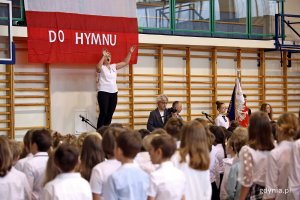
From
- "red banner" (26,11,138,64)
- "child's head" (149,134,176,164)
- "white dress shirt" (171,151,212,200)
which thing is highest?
"red banner" (26,11,138,64)

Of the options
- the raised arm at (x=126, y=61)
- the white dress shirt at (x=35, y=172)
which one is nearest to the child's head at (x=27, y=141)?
the white dress shirt at (x=35, y=172)

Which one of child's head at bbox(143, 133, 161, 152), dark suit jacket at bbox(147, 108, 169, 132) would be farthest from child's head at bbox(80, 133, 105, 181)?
dark suit jacket at bbox(147, 108, 169, 132)

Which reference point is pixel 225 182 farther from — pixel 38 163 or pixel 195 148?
pixel 38 163

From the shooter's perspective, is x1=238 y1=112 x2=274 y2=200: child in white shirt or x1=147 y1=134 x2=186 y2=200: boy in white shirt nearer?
x1=147 y1=134 x2=186 y2=200: boy in white shirt

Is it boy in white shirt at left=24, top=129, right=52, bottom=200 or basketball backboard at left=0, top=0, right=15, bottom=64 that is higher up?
basketball backboard at left=0, top=0, right=15, bottom=64

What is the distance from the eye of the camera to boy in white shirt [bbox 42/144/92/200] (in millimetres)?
3641

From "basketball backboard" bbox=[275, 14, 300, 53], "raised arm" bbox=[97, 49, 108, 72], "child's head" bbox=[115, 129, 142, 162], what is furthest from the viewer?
"basketball backboard" bbox=[275, 14, 300, 53]

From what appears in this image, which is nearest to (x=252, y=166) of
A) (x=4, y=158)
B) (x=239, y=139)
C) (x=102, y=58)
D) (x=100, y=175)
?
(x=239, y=139)

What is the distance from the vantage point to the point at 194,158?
14.3ft

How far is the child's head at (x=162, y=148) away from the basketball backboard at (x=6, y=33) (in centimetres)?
522

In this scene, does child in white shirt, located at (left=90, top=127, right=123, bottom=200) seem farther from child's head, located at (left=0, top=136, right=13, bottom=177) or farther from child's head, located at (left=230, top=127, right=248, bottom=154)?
child's head, located at (left=230, top=127, right=248, bottom=154)

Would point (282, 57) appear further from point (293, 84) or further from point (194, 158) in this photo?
point (194, 158)

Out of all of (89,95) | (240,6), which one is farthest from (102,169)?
(240,6)

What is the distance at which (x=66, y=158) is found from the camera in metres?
3.72
